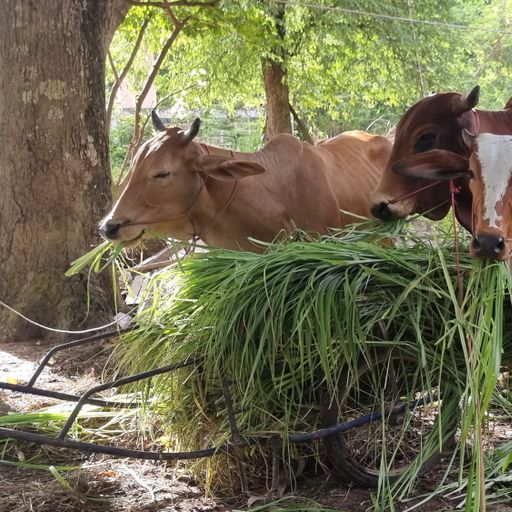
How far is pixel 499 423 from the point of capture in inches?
143

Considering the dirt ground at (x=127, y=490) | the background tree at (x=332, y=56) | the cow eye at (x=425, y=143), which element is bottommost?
the dirt ground at (x=127, y=490)

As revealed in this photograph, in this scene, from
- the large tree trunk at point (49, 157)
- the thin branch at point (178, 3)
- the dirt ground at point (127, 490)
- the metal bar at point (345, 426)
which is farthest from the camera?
the thin branch at point (178, 3)

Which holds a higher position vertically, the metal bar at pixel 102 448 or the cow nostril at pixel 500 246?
the cow nostril at pixel 500 246

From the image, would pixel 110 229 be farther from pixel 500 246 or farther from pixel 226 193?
pixel 500 246

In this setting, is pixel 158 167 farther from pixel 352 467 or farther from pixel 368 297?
pixel 352 467

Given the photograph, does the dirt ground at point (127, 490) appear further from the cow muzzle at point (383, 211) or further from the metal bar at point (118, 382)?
the cow muzzle at point (383, 211)

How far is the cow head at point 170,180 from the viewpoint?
389 cm

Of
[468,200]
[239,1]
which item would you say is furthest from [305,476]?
[239,1]

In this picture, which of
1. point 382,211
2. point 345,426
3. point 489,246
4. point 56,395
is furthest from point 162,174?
point 489,246

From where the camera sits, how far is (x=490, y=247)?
2.67 metres

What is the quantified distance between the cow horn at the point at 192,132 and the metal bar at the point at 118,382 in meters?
1.31

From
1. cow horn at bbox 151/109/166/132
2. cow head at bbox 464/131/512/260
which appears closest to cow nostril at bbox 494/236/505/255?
cow head at bbox 464/131/512/260

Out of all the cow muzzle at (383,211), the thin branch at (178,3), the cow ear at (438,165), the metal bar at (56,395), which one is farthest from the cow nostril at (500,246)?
the thin branch at (178,3)

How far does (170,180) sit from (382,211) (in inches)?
42.6
